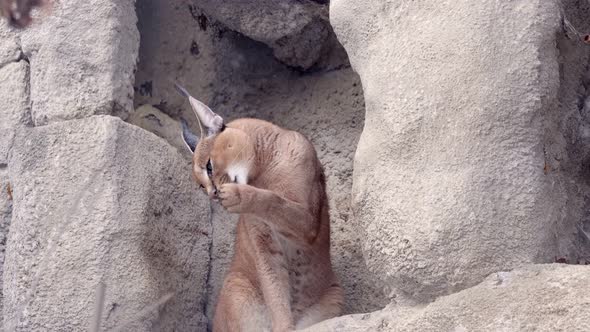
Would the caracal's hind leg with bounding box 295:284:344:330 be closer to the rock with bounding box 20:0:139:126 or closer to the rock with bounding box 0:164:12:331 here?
the rock with bounding box 20:0:139:126

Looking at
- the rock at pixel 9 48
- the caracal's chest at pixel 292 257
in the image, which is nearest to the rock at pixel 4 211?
the rock at pixel 9 48

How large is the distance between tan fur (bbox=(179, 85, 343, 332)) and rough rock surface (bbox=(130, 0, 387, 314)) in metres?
0.50

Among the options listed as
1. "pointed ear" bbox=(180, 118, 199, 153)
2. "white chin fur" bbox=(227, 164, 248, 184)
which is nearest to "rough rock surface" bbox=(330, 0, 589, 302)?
"white chin fur" bbox=(227, 164, 248, 184)

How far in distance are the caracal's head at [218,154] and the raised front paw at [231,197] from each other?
0.66 ft

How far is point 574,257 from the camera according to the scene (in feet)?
10.7

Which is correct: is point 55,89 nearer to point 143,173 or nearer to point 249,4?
point 143,173

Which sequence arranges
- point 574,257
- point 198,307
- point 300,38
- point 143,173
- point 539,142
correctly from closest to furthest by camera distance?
point 539,142 < point 574,257 < point 143,173 < point 198,307 < point 300,38

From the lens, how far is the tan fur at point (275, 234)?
3742 mm

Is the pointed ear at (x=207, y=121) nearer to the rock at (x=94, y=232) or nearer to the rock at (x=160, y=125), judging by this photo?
the rock at (x=94, y=232)

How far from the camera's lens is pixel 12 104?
4.06m

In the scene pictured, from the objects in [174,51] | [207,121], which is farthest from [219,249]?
[174,51]

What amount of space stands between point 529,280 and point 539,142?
0.48m

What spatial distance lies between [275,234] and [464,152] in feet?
3.44

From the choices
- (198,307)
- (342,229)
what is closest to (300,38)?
(342,229)
